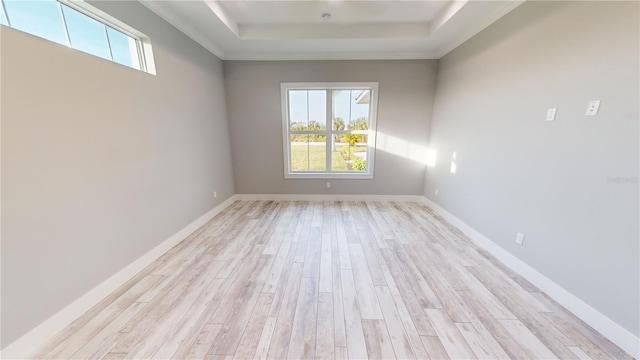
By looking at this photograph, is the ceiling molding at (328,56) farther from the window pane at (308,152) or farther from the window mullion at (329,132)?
the window pane at (308,152)

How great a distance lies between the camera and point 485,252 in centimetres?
243

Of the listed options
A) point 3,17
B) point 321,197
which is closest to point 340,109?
point 321,197

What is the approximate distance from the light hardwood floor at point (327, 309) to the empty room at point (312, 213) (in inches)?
0.6

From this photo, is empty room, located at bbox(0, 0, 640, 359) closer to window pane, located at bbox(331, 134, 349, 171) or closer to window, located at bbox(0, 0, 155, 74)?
window, located at bbox(0, 0, 155, 74)

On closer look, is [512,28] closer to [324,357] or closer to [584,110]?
[584,110]

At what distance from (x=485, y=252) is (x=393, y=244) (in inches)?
39.5

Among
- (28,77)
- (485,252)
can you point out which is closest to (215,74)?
(28,77)

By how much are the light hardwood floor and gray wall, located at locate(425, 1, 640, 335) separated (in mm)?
391

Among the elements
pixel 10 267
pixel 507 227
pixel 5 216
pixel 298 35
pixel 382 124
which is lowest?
pixel 507 227

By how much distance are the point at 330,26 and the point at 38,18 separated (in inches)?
109

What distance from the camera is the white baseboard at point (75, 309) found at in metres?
1.27

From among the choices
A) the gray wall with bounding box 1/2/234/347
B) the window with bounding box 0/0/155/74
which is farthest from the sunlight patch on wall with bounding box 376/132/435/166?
the window with bounding box 0/0/155/74

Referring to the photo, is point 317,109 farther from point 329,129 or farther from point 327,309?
point 327,309

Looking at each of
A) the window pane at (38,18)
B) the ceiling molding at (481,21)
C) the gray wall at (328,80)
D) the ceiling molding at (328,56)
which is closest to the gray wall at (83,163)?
the window pane at (38,18)
